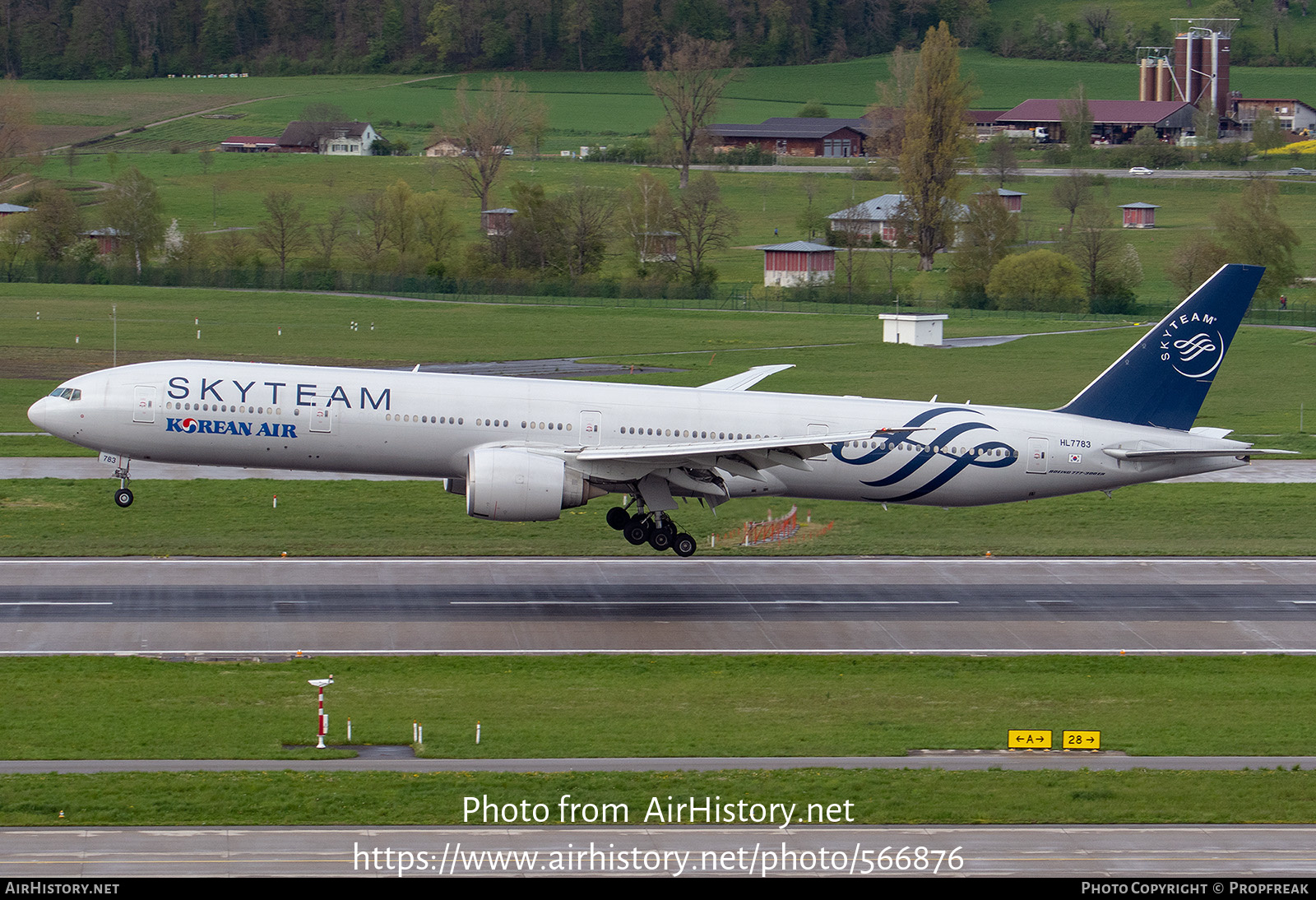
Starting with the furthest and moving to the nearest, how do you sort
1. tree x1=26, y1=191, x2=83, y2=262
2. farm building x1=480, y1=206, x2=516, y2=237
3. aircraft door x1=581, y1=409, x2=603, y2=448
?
farm building x1=480, y1=206, x2=516, y2=237 < tree x1=26, y1=191, x2=83, y2=262 < aircraft door x1=581, y1=409, x2=603, y2=448

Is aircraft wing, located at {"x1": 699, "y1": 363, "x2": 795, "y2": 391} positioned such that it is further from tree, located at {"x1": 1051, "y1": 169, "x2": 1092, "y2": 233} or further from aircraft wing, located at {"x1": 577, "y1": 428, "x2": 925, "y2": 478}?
tree, located at {"x1": 1051, "y1": 169, "x2": 1092, "y2": 233}

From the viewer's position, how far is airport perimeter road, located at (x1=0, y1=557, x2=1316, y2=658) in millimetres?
40281

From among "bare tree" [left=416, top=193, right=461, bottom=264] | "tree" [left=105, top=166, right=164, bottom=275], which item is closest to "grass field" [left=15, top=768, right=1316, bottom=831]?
"tree" [left=105, top=166, right=164, bottom=275]

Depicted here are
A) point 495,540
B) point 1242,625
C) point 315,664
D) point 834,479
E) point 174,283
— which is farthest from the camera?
point 174,283

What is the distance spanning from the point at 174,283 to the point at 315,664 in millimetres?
107794

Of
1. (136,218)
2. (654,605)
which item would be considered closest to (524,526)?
(654,605)

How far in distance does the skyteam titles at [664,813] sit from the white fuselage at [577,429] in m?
18.6

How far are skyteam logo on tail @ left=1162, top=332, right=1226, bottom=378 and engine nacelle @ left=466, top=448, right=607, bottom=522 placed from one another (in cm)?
2021

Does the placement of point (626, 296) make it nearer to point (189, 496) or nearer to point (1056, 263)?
point (1056, 263)

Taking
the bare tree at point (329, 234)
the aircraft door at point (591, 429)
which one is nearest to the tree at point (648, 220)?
the bare tree at point (329, 234)

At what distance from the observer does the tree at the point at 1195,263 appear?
13462cm

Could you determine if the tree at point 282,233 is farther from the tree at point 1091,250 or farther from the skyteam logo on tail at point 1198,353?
the skyteam logo on tail at point 1198,353
